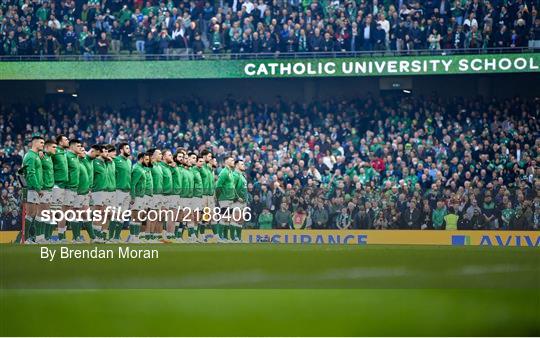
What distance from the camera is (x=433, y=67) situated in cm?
2717

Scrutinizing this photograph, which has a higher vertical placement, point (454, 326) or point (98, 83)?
point (98, 83)

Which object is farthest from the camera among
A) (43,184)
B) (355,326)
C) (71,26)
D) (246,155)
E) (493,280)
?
(71,26)

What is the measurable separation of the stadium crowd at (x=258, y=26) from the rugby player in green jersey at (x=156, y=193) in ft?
42.2

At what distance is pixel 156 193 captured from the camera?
48.9ft

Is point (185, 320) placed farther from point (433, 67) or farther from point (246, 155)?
point (433, 67)

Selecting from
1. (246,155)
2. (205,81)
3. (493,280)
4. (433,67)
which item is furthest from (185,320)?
(205,81)

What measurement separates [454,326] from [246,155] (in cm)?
1556

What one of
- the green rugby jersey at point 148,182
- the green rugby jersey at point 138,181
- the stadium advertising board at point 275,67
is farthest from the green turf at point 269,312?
the stadium advertising board at point 275,67

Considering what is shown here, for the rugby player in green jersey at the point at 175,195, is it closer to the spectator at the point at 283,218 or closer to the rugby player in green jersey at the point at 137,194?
the rugby player in green jersey at the point at 137,194

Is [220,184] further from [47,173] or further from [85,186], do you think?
[47,173]

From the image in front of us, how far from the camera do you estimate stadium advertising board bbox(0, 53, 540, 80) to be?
88.1 ft

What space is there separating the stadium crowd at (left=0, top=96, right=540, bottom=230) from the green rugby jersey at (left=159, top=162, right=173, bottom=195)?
5.48 meters

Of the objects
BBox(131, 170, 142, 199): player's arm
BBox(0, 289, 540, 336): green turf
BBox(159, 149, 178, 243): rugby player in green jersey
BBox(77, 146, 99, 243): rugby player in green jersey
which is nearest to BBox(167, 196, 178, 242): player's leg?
BBox(159, 149, 178, 243): rugby player in green jersey

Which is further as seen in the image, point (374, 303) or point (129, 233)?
point (129, 233)
